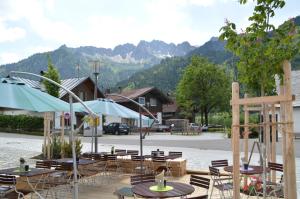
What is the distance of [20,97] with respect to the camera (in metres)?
6.88

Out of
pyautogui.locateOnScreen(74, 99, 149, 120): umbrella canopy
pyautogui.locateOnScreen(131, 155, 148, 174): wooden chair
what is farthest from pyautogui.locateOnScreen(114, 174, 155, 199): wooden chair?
pyautogui.locateOnScreen(74, 99, 149, 120): umbrella canopy

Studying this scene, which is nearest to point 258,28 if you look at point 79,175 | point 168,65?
point 79,175

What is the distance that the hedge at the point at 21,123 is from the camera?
38812 mm

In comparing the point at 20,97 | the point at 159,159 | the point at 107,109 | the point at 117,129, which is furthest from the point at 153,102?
the point at 20,97

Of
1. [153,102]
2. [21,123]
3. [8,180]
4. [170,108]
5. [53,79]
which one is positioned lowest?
[8,180]

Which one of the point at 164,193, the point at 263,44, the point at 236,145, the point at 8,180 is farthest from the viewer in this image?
the point at 8,180

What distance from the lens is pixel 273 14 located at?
18.2 ft

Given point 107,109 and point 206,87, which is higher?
point 206,87

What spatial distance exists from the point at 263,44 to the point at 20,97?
449cm

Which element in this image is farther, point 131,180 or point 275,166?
point 275,166

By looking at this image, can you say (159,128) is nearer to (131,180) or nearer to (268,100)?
(131,180)

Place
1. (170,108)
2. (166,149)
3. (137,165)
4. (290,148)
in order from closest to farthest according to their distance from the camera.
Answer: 1. (290,148)
2. (137,165)
3. (166,149)
4. (170,108)

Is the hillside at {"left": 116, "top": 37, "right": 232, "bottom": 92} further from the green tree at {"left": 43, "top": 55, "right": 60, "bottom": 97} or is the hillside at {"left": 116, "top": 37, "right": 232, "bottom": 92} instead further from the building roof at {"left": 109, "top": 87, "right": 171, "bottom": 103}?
the green tree at {"left": 43, "top": 55, "right": 60, "bottom": 97}

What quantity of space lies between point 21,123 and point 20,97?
116ft
